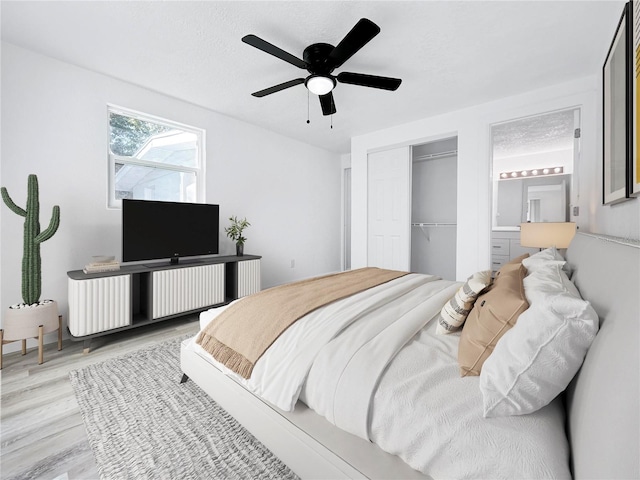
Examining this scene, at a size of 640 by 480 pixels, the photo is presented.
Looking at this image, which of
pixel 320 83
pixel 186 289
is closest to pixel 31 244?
pixel 186 289

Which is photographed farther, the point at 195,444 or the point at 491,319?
the point at 195,444

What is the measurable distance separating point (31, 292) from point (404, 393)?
3007 millimetres

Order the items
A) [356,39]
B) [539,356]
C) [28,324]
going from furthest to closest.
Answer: [28,324] < [356,39] < [539,356]

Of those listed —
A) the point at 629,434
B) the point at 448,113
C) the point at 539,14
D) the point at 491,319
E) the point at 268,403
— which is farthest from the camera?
the point at 448,113

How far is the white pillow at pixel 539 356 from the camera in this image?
71 cm

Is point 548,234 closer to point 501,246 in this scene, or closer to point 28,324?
point 501,246

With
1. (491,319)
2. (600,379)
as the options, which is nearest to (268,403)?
(491,319)

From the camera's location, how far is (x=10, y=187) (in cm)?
247

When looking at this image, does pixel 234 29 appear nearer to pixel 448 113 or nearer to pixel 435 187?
pixel 448 113

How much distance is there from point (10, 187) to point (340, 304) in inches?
119

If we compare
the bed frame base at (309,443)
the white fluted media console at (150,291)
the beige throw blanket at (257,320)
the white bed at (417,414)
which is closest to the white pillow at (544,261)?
the white bed at (417,414)

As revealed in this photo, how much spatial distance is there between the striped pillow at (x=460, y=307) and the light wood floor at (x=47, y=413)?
67.7 inches

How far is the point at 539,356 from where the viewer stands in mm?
733

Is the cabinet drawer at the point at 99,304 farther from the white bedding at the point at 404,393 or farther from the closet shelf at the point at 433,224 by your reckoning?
the closet shelf at the point at 433,224
